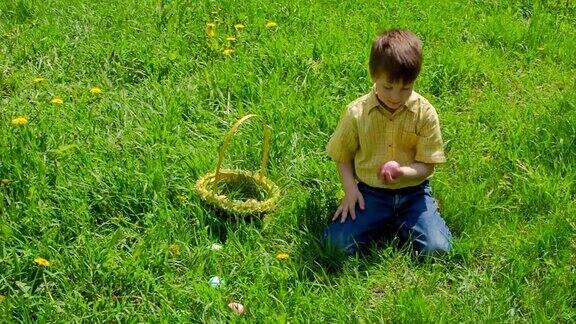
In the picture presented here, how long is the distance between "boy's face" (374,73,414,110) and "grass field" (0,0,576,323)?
524 mm

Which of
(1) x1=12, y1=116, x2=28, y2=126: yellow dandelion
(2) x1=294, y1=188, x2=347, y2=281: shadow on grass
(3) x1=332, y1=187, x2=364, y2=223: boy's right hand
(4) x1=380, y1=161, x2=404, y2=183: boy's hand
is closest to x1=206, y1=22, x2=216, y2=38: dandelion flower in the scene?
(1) x1=12, y1=116, x2=28, y2=126: yellow dandelion

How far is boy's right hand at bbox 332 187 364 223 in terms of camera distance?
3143mm

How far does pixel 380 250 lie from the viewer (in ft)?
10.3

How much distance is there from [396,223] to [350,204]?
22 centimetres

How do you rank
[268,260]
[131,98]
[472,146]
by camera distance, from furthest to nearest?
[131,98], [472,146], [268,260]

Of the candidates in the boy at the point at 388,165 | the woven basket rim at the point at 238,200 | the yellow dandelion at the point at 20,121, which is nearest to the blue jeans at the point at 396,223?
the boy at the point at 388,165

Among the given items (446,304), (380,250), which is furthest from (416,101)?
(446,304)

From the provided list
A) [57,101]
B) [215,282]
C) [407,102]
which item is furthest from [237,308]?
[57,101]

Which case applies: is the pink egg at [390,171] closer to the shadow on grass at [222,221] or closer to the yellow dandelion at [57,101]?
the shadow on grass at [222,221]

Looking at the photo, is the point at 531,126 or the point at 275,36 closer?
the point at 531,126

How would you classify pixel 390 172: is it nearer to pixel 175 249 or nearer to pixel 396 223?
pixel 396 223

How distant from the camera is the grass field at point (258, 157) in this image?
2.83 metres

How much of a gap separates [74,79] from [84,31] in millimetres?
525

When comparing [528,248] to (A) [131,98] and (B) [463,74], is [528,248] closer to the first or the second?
(B) [463,74]
